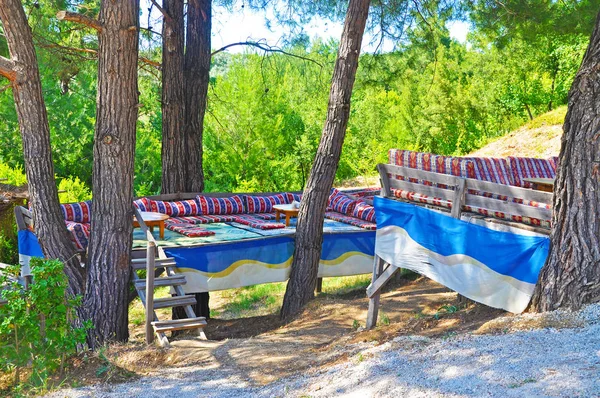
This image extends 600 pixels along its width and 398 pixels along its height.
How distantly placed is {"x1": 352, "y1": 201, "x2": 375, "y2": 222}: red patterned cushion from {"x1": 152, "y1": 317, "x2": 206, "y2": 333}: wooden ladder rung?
3974mm

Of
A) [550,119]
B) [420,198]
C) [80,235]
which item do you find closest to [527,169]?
[420,198]

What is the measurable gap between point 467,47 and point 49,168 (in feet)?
81.1

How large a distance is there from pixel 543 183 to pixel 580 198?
4071mm

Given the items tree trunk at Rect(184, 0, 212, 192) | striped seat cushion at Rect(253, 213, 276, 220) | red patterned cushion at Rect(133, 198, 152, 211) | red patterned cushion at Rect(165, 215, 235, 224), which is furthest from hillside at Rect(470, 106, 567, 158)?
red patterned cushion at Rect(133, 198, 152, 211)

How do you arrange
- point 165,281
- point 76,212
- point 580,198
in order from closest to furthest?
1. point 580,198
2. point 165,281
3. point 76,212

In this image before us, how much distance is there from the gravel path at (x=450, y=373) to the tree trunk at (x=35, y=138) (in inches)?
107

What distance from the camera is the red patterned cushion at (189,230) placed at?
30.8 feet

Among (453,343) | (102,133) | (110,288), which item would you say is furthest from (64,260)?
(453,343)

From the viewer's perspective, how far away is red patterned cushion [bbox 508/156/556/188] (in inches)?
406

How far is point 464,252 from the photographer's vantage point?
21.7ft

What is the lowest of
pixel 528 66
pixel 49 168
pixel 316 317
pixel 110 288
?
pixel 316 317

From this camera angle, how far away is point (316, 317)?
8719 millimetres

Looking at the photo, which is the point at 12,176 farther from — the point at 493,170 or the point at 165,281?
the point at 493,170

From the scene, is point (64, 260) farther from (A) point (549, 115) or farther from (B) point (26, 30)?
(A) point (549, 115)
